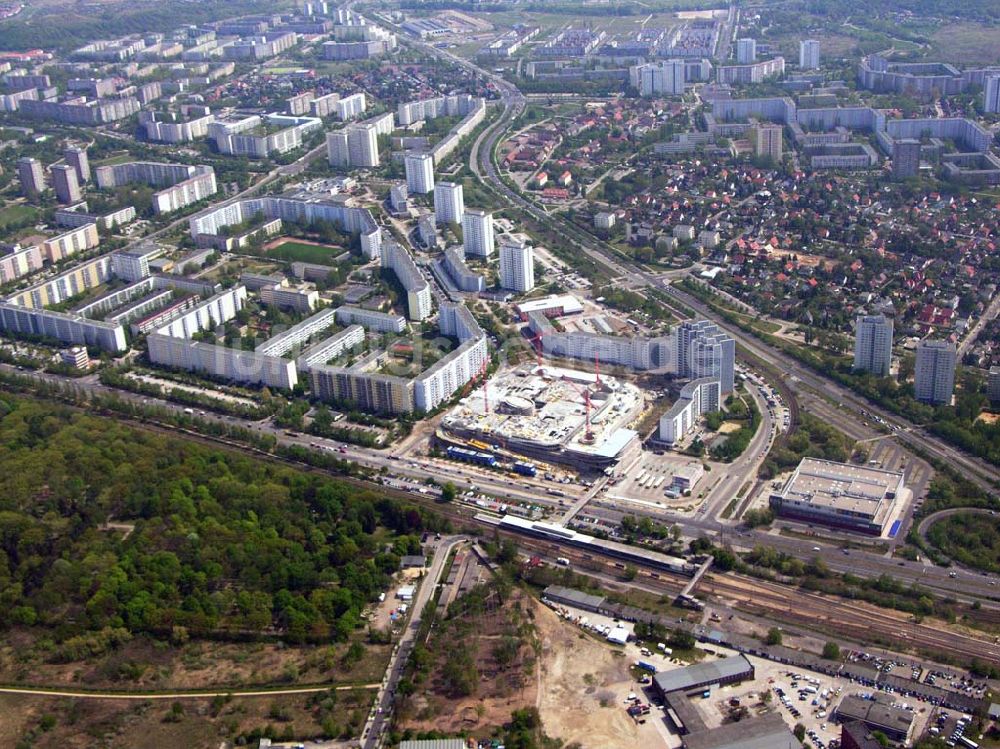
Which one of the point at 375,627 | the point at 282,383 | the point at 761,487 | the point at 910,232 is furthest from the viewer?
the point at 910,232

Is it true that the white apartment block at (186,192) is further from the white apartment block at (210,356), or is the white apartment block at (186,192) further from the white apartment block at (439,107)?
the white apartment block at (439,107)

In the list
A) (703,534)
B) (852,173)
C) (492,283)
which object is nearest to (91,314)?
(492,283)

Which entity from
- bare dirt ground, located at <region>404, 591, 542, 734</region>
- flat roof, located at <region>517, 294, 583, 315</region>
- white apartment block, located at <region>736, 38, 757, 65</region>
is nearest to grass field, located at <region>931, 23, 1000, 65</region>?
white apartment block, located at <region>736, 38, 757, 65</region>

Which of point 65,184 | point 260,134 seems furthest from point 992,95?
point 65,184

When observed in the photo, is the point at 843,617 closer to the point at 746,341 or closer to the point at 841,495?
the point at 841,495

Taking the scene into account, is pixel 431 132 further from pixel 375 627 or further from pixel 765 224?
pixel 375 627

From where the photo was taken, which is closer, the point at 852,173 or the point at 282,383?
the point at 282,383

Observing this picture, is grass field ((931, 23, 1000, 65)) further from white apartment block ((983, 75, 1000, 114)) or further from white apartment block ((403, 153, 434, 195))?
white apartment block ((403, 153, 434, 195))
